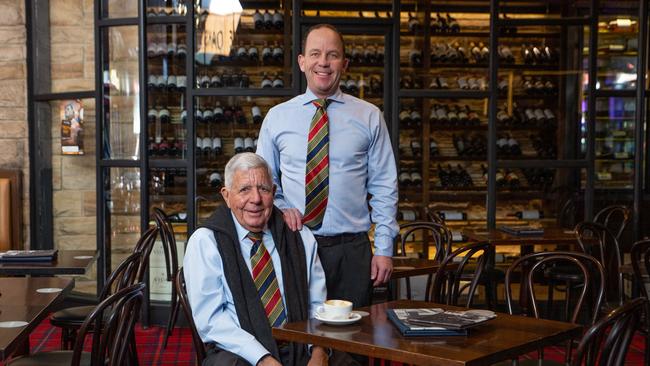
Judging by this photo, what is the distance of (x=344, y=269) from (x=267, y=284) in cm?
59

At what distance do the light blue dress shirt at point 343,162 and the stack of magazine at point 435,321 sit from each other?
749 millimetres

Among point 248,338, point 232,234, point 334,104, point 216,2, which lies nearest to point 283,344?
point 248,338

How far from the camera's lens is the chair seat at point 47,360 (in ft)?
11.3

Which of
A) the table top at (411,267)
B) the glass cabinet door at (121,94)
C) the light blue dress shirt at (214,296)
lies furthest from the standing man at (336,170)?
the glass cabinet door at (121,94)

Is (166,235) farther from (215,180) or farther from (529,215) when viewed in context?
(529,215)

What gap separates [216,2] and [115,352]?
13.4 ft

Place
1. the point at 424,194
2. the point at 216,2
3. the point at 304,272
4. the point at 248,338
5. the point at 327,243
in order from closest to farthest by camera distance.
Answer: the point at 248,338
the point at 304,272
the point at 327,243
the point at 216,2
the point at 424,194

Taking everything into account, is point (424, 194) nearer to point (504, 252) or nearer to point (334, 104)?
point (504, 252)

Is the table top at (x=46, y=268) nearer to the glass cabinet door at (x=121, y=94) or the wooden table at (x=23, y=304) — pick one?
the wooden table at (x=23, y=304)

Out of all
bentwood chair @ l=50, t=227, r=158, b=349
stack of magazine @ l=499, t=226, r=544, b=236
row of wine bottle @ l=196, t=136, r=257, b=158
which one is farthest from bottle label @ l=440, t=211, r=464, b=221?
bentwood chair @ l=50, t=227, r=158, b=349

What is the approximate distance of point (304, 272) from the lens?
9.57 ft

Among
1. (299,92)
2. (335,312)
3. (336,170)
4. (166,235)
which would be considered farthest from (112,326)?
(299,92)

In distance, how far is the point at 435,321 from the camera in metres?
2.50

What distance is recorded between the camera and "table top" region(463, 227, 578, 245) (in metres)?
5.60
